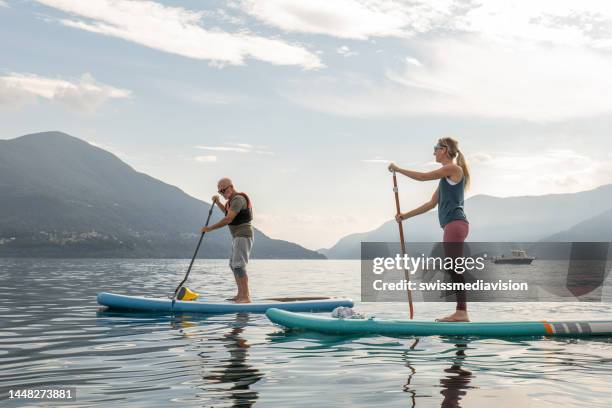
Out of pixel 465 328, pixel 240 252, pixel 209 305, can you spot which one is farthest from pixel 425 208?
pixel 209 305

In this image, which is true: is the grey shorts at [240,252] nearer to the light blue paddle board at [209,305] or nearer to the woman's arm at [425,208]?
the light blue paddle board at [209,305]

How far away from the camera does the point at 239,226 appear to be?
15086mm

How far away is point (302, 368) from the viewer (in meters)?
7.79

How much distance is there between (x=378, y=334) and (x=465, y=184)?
3.13m

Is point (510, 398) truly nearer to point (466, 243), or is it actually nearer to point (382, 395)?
point (382, 395)

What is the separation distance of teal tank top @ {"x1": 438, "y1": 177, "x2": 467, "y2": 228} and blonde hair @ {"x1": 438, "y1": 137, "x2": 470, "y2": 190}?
0.21 m

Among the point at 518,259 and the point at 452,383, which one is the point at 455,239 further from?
the point at 518,259

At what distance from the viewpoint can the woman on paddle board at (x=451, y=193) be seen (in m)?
10.0

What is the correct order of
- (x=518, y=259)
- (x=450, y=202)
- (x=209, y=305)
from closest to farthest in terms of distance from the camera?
(x=450, y=202)
(x=209, y=305)
(x=518, y=259)

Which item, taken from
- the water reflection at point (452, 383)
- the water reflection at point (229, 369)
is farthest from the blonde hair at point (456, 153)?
the water reflection at point (229, 369)

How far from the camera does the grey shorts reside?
14.8 metres

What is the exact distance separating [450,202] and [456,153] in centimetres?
91

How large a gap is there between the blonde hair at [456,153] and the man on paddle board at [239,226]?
6203mm

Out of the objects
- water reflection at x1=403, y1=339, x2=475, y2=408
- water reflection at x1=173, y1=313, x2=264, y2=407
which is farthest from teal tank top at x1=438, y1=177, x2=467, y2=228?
water reflection at x1=173, y1=313, x2=264, y2=407
